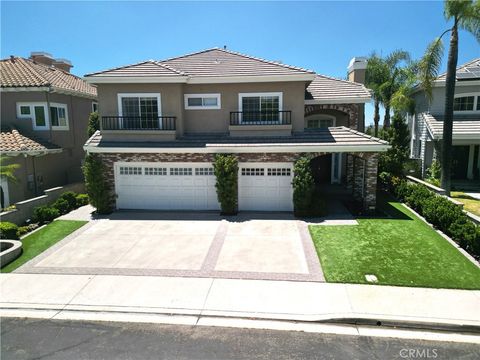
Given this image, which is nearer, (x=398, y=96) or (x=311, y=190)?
(x=311, y=190)

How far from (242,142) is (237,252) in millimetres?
5943

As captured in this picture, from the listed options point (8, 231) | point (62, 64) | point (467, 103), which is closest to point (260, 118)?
point (8, 231)

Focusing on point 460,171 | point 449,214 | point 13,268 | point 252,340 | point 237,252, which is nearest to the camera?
point 252,340

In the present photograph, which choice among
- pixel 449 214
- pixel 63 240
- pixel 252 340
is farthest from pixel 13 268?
pixel 449 214

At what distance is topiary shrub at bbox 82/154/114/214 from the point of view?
14664 mm

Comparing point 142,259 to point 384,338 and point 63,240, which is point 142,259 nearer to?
point 63,240

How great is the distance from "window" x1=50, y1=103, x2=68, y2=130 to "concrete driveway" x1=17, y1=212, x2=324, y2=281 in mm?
8199

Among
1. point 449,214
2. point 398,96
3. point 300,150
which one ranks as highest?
point 398,96

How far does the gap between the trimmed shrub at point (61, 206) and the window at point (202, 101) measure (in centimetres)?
726

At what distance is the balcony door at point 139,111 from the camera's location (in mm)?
15617

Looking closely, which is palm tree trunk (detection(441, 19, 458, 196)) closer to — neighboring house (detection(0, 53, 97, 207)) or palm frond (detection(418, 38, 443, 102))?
palm frond (detection(418, 38, 443, 102))

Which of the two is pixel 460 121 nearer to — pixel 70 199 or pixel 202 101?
pixel 202 101

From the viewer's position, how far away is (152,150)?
574 inches

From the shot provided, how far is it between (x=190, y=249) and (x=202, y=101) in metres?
8.03
